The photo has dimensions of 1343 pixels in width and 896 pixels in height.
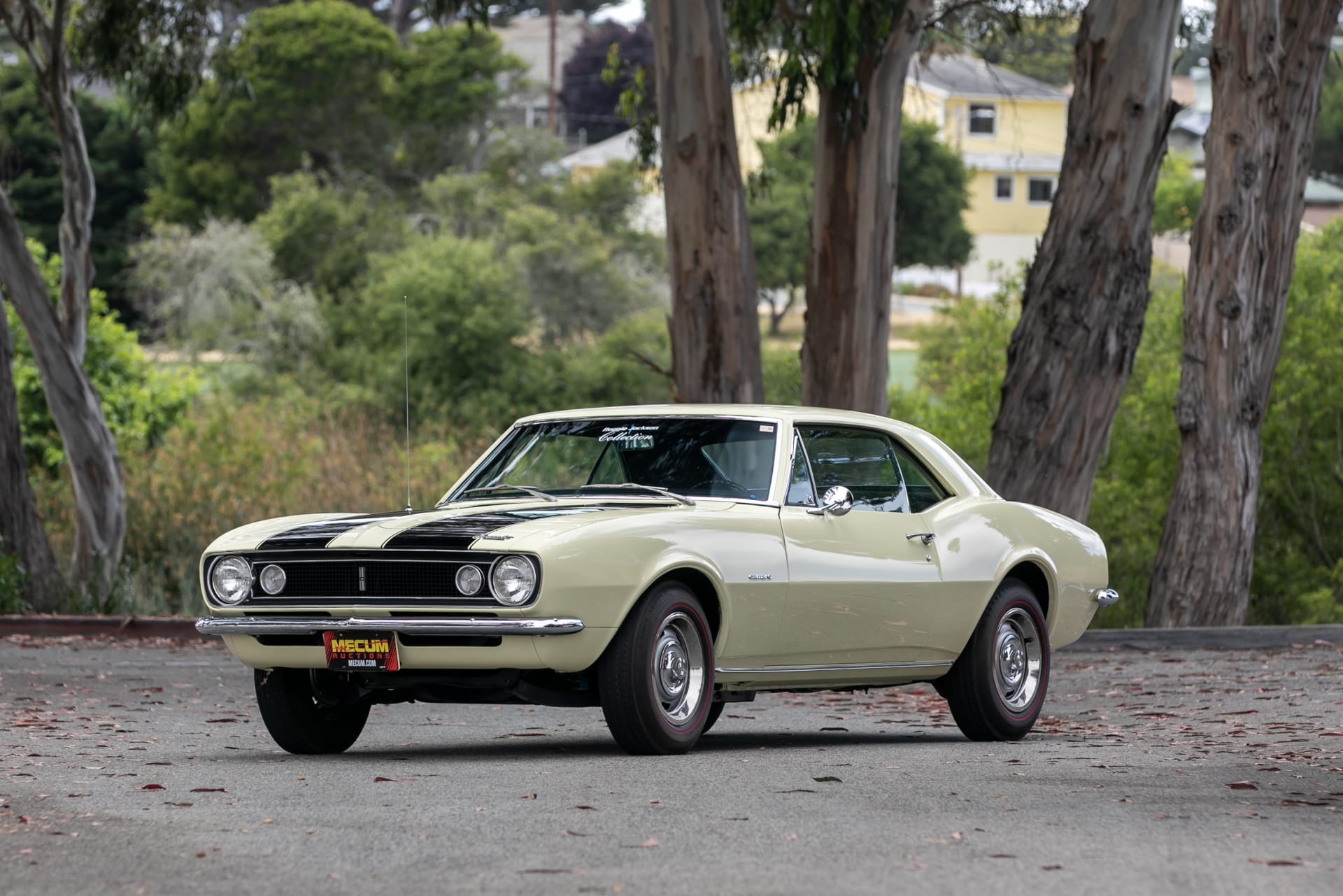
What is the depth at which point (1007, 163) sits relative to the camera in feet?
246

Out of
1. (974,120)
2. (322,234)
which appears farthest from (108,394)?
(974,120)

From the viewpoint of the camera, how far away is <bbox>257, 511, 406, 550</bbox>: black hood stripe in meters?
8.42

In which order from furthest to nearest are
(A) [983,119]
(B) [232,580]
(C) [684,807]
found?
(A) [983,119]
(B) [232,580]
(C) [684,807]

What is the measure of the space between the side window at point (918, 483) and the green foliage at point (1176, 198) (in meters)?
61.0

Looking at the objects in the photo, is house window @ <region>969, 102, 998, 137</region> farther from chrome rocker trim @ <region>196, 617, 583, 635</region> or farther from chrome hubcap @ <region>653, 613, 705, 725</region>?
chrome rocker trim @ <region>196, 617, 583, 635</region>

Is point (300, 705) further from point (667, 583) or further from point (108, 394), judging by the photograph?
point (108, 394)

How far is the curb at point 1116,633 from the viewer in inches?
622

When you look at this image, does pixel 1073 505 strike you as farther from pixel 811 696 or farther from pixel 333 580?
pixel 333 580

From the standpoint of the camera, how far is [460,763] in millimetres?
8500

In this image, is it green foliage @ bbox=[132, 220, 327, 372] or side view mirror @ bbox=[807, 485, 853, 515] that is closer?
side view mirror @ bbox=[807, 485, 853, 515]

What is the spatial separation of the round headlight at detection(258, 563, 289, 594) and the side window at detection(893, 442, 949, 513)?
309 cm

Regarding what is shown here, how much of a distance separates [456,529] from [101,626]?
9.78m

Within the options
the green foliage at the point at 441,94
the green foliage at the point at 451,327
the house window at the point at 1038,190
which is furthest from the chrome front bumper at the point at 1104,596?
the house window at the point at 1038,190

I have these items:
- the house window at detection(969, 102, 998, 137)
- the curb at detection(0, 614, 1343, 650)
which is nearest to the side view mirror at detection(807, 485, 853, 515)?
the curb at detection(0, 614, 1343, 650)
